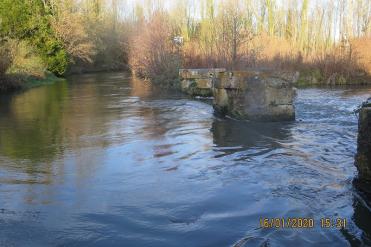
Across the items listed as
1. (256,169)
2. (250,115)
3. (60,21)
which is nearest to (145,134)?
(250,115)

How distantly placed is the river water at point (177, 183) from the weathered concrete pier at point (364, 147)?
24 cm

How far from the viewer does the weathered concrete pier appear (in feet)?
17.3

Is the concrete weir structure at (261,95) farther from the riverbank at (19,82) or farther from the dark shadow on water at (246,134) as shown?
the riverbank at (19,82)

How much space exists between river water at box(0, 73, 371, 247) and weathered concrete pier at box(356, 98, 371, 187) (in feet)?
0.78

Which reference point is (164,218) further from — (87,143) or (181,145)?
(87,143)

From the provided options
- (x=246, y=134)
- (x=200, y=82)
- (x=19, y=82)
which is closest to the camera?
(x=246, y=134)

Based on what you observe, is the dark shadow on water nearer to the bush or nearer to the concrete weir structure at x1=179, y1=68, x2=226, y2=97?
the concrete weir structure at x1=179, y1=68, x2=226, y2=97

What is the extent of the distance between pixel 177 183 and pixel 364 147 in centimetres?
234

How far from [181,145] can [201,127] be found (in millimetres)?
2055

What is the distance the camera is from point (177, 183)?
592cm

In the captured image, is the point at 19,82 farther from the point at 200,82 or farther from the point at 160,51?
the point at 200,82

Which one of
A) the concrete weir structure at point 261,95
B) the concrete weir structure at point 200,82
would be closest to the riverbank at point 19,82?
the concrete weir structure at point 200,82

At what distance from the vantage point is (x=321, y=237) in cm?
420

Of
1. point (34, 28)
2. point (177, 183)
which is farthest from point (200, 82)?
point (34, 28)
